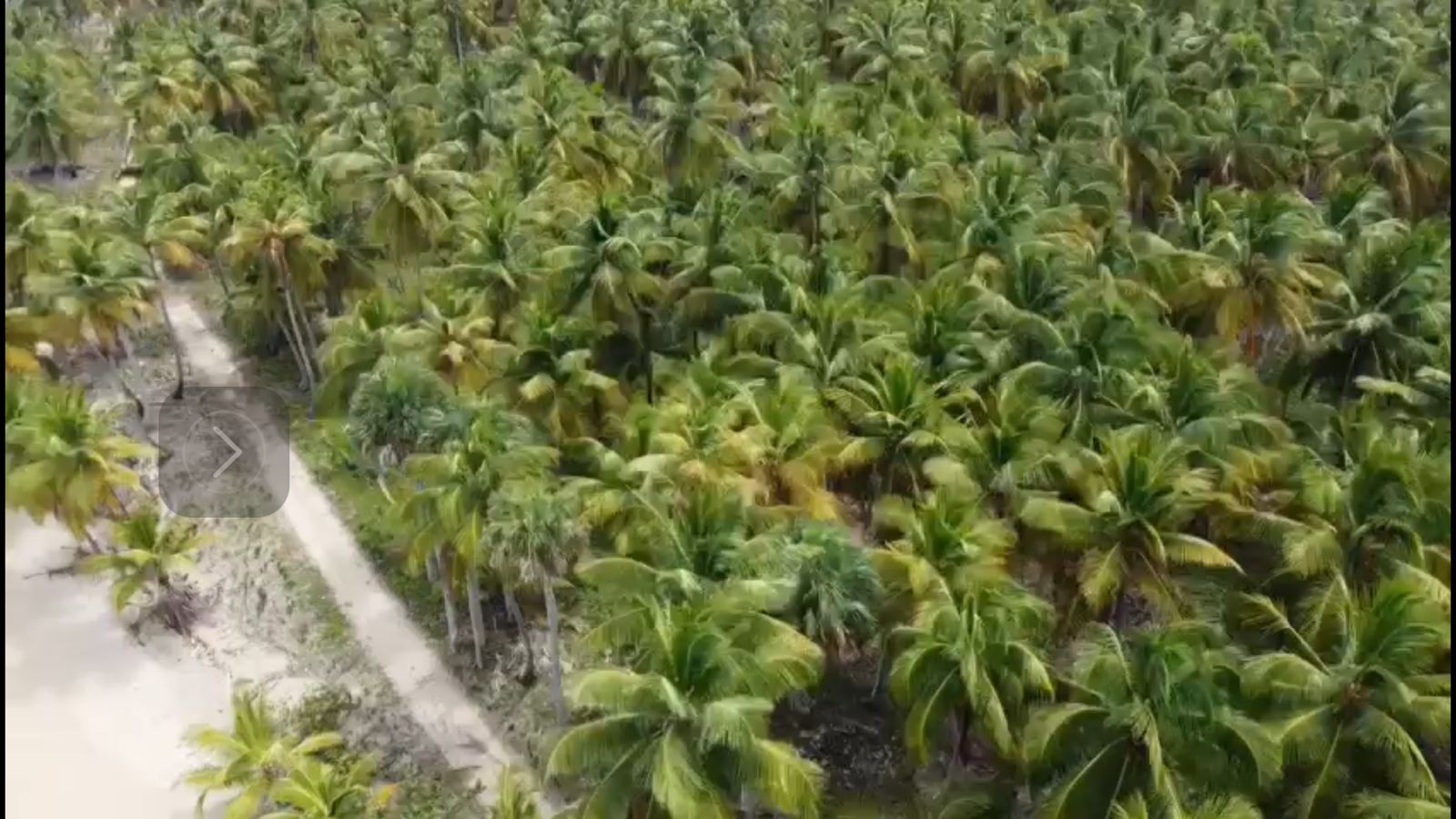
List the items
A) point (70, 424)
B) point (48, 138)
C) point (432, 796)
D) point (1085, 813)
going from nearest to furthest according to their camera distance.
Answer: point (1085, 813) < point (432, 796) < point (70, 424) < point (48, 138)

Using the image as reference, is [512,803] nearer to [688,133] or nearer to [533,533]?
[533,533]

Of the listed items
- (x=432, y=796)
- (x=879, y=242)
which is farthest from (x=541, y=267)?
(x=432, y=796)

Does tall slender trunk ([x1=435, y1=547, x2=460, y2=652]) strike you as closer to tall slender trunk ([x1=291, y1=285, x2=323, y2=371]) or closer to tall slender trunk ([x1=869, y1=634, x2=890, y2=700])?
tall slender trunk ([x1=869, y1=634, x2=890, y2=700])

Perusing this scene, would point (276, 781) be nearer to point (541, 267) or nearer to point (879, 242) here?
point (541, 267)

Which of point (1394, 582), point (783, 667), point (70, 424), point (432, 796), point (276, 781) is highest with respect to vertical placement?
point (1394, 582)

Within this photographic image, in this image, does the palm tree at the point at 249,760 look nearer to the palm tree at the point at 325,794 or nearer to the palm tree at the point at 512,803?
the palm tree at the point at 325,794

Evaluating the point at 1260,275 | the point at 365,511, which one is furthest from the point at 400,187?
the point at 1260,275

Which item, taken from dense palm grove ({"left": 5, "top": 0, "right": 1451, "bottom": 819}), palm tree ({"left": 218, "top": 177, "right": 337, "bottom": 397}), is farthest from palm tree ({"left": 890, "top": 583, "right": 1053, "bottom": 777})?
palm tree ({"left": 218, "top": 177, "right": 337, "bottom": 397})
